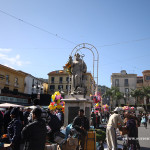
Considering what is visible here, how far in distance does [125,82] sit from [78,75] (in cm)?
5611

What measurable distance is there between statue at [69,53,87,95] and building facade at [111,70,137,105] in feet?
180

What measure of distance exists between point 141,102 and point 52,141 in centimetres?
5874

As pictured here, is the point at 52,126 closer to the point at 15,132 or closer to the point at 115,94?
the point at 15,132

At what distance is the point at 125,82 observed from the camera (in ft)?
207

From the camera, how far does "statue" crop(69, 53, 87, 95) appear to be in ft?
31.4

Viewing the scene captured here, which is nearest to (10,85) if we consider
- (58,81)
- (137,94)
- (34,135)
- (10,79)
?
(10,79)

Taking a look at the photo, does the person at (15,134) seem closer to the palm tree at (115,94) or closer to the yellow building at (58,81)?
the yellow building at (58,81)

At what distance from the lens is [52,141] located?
19.0 ft

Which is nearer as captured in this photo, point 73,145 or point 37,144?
point 37,144

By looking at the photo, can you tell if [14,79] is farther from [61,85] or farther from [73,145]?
[73,145]

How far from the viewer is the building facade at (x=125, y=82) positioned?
62128 millimetres

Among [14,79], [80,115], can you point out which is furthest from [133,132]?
[14,79]

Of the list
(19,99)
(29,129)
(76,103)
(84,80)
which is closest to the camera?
(29,129)

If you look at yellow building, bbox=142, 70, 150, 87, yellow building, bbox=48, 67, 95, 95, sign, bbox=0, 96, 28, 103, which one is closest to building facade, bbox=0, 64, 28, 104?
sign, bbox=0, 96, 28, 103
